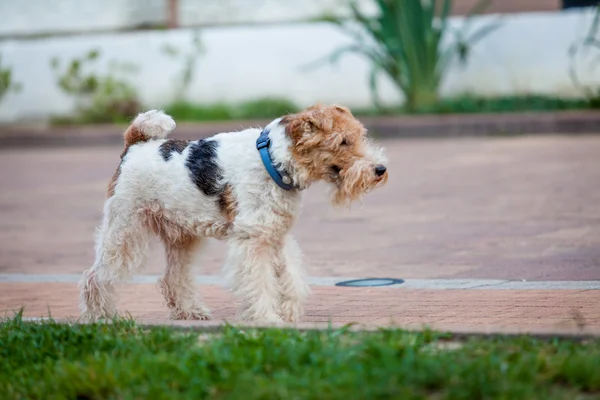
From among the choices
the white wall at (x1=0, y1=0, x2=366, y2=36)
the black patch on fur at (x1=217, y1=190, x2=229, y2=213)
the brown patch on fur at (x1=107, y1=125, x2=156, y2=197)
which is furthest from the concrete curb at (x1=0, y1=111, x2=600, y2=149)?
the black patch on fur at (x1=217, y1=190, x2=229, y2=213)

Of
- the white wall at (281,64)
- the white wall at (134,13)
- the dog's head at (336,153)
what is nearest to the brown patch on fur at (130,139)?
the dog's head at (336,153)

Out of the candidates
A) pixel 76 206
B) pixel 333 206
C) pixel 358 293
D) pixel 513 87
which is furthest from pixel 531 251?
pixel 513 87

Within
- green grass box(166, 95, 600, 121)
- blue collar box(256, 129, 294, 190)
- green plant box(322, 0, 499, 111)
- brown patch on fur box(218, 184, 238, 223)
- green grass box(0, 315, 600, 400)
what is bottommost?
green grass box(0, 315, 600, 400)

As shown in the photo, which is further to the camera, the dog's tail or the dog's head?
the dog's tail

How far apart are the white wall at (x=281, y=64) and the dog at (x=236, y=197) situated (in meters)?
12.0

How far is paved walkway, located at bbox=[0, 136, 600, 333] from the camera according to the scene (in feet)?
21.7

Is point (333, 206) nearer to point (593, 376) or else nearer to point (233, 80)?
point (593, 376)

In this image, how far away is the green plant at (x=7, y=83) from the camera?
20.7m

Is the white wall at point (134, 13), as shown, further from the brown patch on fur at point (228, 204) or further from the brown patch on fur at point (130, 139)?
the brown patch on fur at point (228, 204)

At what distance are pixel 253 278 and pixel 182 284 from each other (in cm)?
85

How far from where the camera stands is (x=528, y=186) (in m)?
12.0

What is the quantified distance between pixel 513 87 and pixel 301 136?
12.8 m

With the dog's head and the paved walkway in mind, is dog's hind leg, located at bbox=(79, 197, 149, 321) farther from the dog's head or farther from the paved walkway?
the dog's head

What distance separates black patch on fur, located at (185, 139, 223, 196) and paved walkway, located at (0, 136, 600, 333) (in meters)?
0.86
